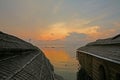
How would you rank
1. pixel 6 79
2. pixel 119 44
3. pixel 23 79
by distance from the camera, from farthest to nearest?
pixel 119 44, pixel 23 79, pixel 6 79

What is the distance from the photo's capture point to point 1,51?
9.24 m

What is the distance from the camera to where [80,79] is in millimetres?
29469

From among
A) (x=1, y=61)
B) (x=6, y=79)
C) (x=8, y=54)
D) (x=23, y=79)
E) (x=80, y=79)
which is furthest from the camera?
(x=80, y=79)

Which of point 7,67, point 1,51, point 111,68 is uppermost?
point 1,51

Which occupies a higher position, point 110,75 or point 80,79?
point 110,75

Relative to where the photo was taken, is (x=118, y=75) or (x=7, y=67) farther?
(x=118, y=75)

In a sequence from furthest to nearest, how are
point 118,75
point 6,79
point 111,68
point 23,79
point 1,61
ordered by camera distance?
point 111,68, point 118,75, point 1,61, point 23,79, point 6,79

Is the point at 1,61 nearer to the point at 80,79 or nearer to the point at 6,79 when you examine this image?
the point at 6,79

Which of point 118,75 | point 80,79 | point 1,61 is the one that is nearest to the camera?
point 1,61

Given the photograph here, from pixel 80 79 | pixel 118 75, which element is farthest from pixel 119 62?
pixel 80 79

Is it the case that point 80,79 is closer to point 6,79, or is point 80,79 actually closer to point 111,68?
point 111,68

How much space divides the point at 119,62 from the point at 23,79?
548 centimetres

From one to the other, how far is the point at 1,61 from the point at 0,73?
168cm

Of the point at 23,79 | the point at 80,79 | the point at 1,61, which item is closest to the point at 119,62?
the point at 23,79
